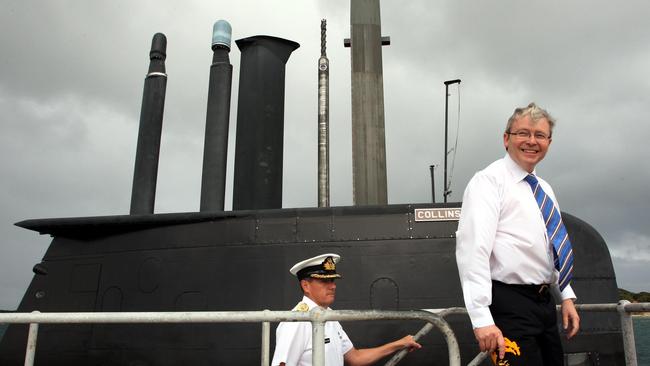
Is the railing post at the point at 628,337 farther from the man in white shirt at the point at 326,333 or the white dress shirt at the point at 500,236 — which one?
the man in white shirt at the point at 326,333

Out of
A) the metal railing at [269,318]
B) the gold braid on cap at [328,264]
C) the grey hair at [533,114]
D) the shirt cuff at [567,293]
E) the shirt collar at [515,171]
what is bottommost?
the metal railing at [269,318]

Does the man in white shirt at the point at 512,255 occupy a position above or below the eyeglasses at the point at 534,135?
below

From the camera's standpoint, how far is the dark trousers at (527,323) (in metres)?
2.38

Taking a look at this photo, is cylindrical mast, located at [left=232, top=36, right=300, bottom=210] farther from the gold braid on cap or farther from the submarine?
the gold braid on cap

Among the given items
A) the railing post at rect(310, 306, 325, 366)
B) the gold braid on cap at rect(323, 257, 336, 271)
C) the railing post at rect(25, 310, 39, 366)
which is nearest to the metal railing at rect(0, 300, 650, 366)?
the railing post at rect(310, 306, 325, 366)

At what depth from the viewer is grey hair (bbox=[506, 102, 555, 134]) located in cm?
256

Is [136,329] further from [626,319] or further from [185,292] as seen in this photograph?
[626,319]

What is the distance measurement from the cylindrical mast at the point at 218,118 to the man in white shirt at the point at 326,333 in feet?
20.1

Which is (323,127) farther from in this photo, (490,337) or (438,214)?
(490,337)

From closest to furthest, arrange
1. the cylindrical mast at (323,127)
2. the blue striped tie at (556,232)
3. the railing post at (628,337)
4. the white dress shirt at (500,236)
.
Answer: the white dress shirt at (500,236)
the blue striped tie at (556,232)
the railing post at (628,337)
the cylindrical mast at (323,127)

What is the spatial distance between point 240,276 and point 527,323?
3.64 metres

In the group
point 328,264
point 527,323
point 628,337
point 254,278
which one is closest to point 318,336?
point 328,264

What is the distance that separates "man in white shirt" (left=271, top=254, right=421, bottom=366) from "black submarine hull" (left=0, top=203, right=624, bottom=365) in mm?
1851

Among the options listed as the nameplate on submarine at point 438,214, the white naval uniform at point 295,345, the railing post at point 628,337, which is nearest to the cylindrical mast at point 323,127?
the nameplate on submarine at point 438,214
